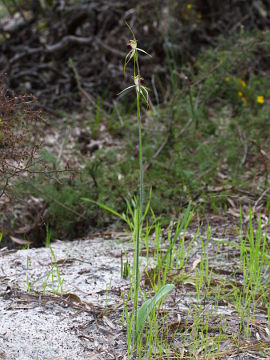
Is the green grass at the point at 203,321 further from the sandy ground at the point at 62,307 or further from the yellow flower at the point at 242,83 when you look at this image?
the yellow flower at the point at 242,83

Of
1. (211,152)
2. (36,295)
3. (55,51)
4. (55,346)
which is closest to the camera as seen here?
(55,346)

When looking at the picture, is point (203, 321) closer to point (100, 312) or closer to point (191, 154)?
point (100, 312)

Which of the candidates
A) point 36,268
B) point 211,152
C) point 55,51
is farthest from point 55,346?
point 55,51

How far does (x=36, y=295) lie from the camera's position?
212 cm

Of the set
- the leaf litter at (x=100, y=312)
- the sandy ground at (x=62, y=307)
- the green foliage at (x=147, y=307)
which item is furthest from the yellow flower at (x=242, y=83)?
the green foliage at (x=147, y=307)

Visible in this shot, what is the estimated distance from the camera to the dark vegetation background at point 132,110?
Result: 3.44 meters

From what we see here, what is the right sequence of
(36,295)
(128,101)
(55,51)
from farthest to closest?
(55,51), (128,101), (36,295)

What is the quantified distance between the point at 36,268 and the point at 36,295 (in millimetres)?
340

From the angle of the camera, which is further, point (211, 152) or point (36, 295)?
point (211, 152)

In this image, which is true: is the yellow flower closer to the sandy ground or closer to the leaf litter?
the leaf litter

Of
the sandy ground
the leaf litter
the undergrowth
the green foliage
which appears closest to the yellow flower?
the undergrowth

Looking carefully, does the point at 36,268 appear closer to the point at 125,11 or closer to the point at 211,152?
the point at 211,152

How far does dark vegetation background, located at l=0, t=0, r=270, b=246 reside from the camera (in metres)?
3.44

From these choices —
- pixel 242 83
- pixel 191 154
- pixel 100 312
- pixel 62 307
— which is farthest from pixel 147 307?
pixel 242 83
